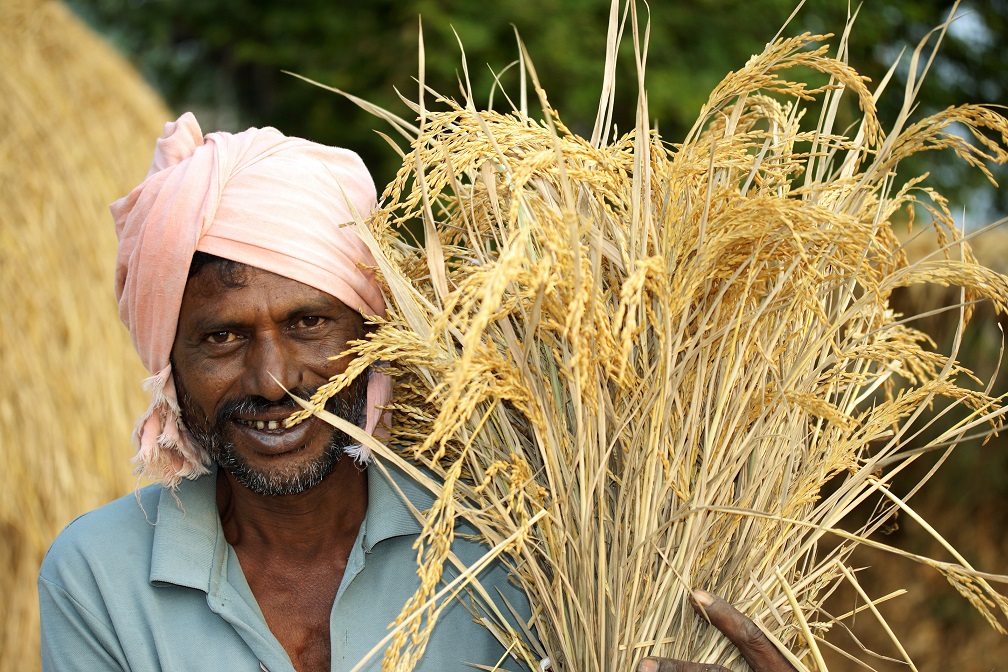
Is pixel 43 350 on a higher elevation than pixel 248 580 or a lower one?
higher

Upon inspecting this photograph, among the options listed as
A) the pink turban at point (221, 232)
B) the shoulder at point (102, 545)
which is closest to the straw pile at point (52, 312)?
the shoulder at point (102, 545)

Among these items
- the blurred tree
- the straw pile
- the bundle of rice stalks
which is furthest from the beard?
the blurred tree

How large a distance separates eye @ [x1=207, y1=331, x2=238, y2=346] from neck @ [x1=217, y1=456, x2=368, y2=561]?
29 cm

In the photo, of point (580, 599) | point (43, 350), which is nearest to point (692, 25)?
point (43, 350)

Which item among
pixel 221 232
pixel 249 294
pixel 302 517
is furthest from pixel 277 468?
pixel 221 232

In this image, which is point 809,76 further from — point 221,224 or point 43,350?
point 221,224

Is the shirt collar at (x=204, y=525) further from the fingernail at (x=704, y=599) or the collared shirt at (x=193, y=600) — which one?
the fingernail at (x=704, y=599)

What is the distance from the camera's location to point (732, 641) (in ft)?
4.24

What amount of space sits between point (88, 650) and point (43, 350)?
1877 mm

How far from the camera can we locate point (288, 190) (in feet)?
5.40

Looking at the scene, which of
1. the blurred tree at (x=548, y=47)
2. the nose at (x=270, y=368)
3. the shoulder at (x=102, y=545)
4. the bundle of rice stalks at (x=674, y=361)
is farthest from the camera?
the blurred tree at (x=548, y=47)

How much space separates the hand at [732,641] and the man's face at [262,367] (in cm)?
66

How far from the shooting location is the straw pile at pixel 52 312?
A: 3.00 m

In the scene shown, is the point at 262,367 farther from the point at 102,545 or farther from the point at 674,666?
the point at 674,666
